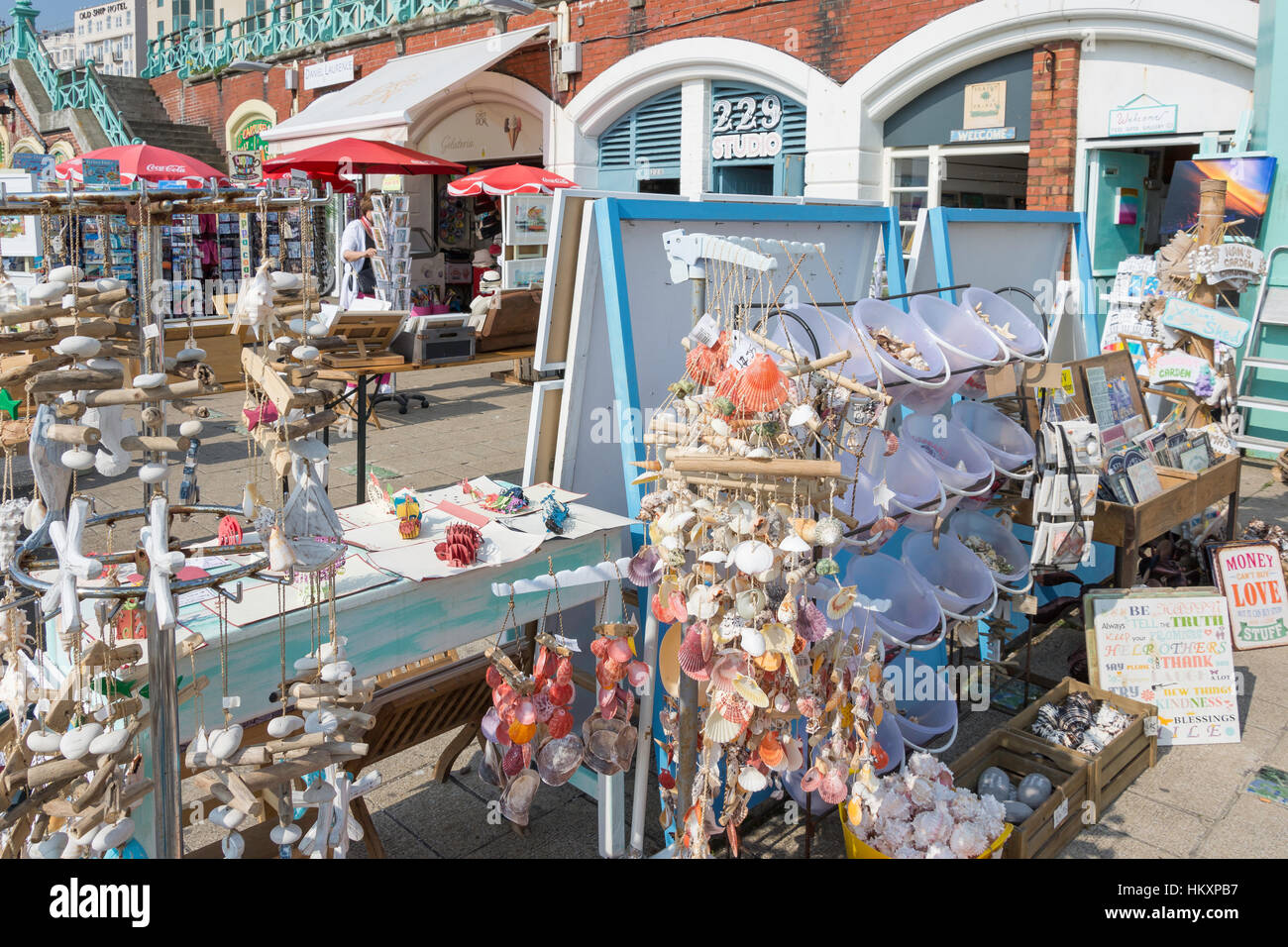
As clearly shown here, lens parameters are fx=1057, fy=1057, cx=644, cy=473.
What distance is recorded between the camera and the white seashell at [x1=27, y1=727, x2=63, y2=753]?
194cm

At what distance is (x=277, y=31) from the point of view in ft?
63.5

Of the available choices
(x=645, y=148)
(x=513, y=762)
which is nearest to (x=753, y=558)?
(x=513, y=762)

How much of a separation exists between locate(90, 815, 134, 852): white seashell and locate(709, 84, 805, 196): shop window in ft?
35.7

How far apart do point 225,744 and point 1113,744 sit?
10.3ft

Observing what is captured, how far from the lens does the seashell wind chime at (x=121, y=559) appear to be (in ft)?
6.32

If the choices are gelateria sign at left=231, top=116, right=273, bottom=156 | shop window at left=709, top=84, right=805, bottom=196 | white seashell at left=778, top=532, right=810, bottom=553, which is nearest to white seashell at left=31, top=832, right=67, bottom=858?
white seashell at left=778, top=532, right=810, bottom=553

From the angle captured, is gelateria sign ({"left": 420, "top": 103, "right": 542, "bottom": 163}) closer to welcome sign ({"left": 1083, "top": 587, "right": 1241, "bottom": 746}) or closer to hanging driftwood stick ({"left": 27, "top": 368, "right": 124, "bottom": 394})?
welcome sign ({"left": 1083, "top": 587, "right": 1241, "bottom": 746})

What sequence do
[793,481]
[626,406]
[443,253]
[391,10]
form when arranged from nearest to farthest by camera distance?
[793,481] → [626,406] → [391,10] → [443,253]

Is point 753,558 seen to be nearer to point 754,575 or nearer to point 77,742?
point 754,575

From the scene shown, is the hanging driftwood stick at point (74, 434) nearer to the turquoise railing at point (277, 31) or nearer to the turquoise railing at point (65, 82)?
the turquoise railing at point (277, 31)

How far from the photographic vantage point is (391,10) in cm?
1708
